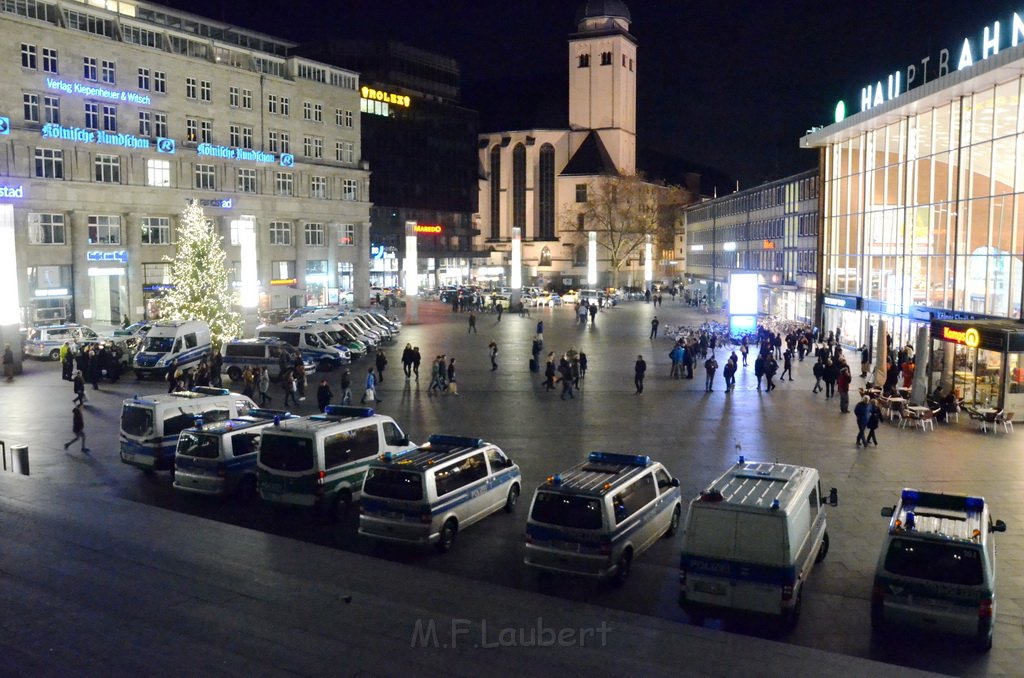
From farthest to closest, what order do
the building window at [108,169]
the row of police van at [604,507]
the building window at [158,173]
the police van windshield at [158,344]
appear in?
1. the building window at [158,173]
2. the building window at [108,169]
3. the police van windshield at [158,344]
4. the row of police van at [604,507]

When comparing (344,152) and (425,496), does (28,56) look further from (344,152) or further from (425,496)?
(425,496)

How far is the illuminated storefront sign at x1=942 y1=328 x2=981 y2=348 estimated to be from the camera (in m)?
26.5

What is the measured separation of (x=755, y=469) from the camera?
43.7 ft

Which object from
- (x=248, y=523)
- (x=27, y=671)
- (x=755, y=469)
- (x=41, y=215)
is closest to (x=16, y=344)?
(x=41, y=215)

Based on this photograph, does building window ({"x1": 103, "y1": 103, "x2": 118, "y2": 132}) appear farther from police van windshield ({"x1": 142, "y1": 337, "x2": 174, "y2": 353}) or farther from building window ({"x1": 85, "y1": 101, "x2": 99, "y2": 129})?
police van windshield ({"x1": 142, "y1": 337, "x2": 174, "y2": 353})

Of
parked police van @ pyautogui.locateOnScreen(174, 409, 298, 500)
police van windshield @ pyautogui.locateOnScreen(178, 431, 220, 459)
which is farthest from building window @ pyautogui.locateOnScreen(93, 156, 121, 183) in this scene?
police van windshield @ pyautogui.locateOnScreen(178, 431, 220, 459)

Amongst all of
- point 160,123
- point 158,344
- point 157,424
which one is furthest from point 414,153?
point 157,424

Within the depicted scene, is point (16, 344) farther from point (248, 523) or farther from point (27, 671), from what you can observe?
point (27, 671)

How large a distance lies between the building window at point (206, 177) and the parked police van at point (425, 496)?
49.1m

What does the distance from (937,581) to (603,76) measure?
115057mm

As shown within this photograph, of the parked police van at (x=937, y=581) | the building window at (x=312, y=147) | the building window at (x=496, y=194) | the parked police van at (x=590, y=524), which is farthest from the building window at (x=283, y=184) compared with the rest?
the parked police van at (x=937, y=581)

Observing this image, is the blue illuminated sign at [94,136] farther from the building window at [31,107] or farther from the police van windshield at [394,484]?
the police van windshield at [394,484]

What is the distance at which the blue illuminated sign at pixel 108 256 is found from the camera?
52031 mm

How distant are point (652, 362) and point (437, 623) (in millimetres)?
29898
